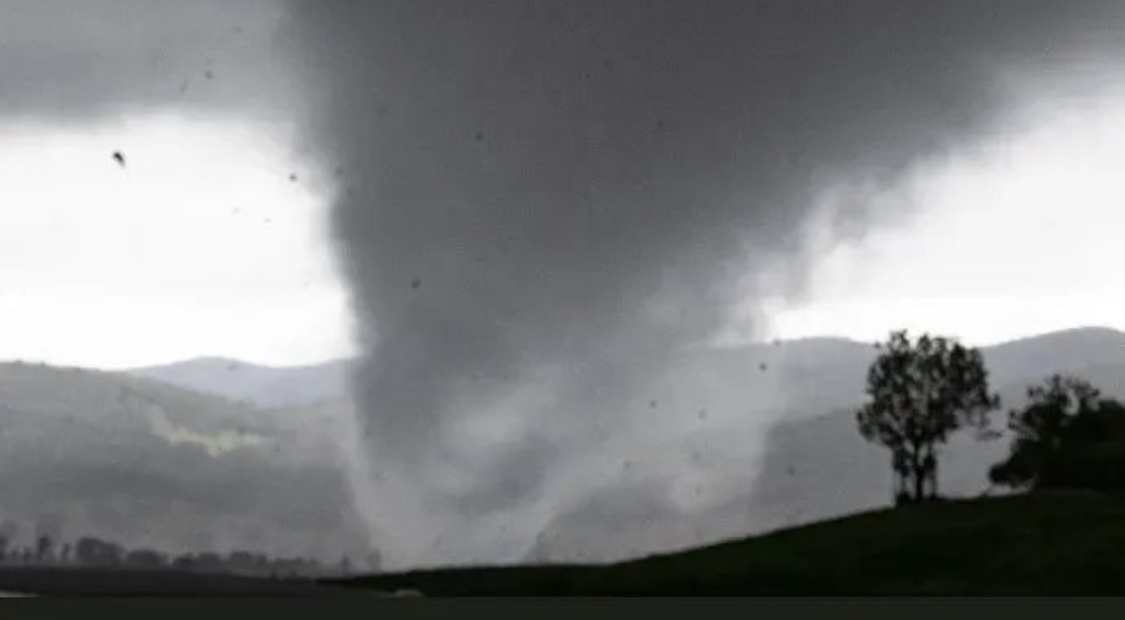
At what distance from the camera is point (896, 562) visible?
165500mm

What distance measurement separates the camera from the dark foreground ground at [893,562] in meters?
150

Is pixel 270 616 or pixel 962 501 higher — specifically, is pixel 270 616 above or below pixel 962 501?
below

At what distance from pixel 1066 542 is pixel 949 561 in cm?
1233

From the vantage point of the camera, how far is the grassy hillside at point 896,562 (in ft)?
493

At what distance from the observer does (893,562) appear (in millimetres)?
165750

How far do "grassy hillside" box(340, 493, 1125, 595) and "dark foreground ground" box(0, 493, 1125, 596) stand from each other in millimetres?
156

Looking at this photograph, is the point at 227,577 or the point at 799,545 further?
the point at 799,545

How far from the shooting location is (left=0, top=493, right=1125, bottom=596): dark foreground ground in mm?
150000

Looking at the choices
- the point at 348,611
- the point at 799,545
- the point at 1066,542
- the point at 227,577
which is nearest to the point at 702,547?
the point at 799,545

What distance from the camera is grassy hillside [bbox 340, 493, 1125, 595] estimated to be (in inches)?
5920

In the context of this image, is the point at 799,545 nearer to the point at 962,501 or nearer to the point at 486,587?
the point at 962,501

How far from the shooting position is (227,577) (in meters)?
90.4

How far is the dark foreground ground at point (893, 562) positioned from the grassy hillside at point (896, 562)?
0.51 ft

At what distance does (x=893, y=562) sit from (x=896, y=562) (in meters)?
0.37
